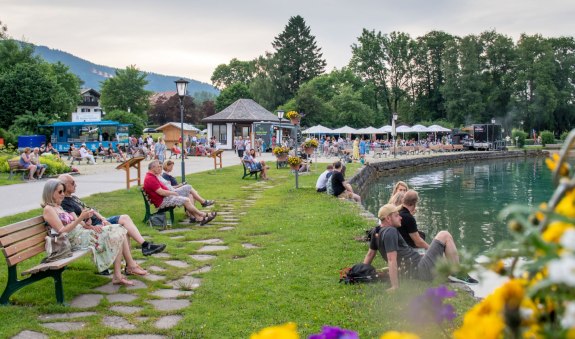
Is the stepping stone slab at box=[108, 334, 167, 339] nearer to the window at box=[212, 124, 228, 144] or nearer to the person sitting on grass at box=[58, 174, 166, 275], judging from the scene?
the person sitting on grass at box=[58, 174, 166, 275]

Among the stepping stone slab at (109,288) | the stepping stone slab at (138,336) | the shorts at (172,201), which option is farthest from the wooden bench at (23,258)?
the shorts at (172,201)

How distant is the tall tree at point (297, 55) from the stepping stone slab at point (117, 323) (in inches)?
2624

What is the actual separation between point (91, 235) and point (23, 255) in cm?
88

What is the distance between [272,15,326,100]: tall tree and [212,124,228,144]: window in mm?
25544

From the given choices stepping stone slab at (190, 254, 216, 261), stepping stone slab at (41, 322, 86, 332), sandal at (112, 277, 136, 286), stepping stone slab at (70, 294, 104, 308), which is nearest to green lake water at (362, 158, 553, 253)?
Answer: stepping stone slab at (190, 254, 216, 261)

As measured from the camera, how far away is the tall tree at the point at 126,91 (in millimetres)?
67500

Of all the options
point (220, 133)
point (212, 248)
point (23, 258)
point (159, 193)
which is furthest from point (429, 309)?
point (220, 133)

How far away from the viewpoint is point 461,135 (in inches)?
2172

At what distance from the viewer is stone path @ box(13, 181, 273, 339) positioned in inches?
186

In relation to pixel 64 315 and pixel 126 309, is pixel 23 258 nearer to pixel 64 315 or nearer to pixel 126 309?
pixel 64 315

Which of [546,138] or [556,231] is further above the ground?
[546,138]

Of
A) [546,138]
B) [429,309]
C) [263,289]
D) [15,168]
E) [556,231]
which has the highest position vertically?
[546,138]

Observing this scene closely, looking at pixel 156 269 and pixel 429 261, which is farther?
→ pixel 156 269

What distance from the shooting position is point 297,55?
7244cm
